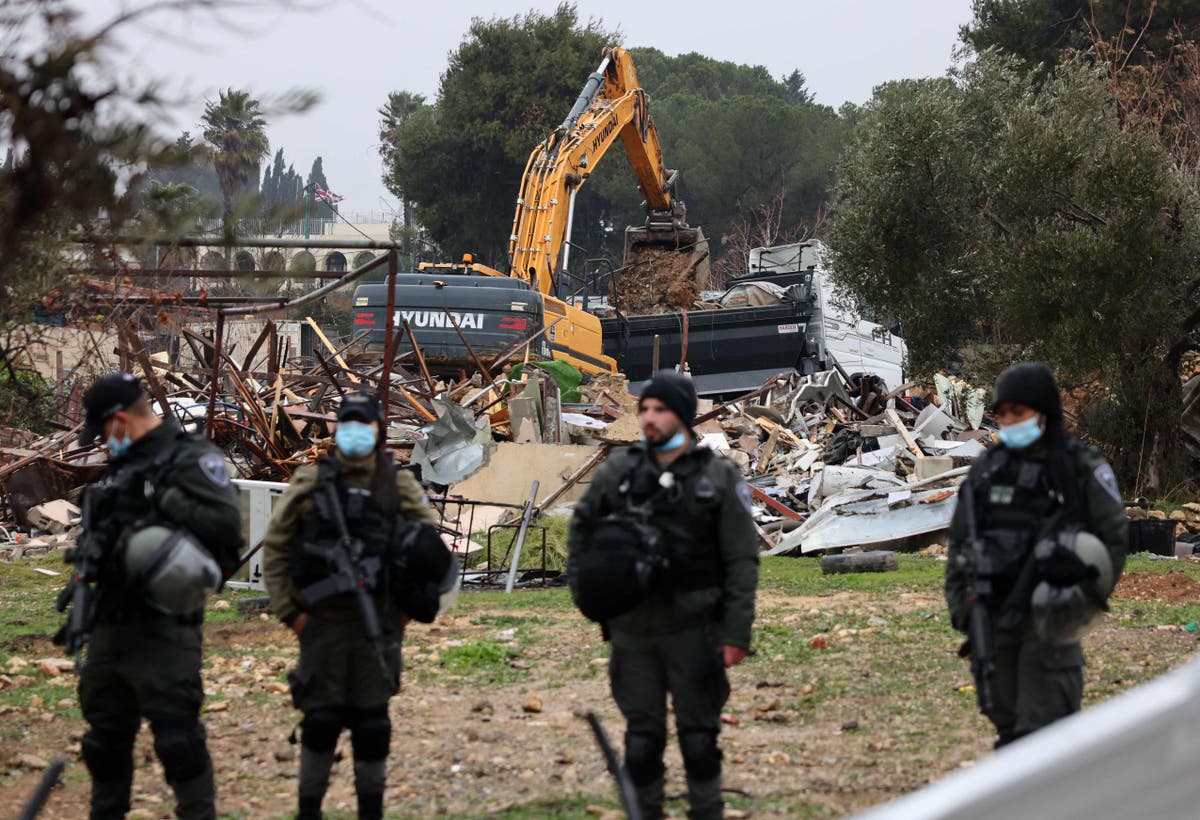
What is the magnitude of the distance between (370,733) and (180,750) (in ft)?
2.23

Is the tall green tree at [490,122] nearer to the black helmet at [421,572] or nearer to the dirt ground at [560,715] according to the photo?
the dirt ground at [560,715]

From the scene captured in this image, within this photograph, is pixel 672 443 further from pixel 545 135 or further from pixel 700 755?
pixel 545 135

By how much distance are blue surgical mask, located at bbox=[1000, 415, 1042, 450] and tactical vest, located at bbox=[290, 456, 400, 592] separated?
2.29 metres

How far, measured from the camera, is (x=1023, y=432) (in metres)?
5.39

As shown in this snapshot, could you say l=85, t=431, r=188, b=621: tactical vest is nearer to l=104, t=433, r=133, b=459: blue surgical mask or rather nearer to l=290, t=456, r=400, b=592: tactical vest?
l=104, t=433, r=133, b=459: blue surgical mask

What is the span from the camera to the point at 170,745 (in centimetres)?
532

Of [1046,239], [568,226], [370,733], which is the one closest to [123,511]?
[370,733]

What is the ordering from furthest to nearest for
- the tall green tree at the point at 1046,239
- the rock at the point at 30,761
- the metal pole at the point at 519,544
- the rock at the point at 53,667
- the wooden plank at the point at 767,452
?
1. the wooden plank at the point at 767,452
2. the tall green tree at the point at 1046,239
3. the metal pole at the point at 519,544
4. the rock at the point at 53,667
5. the rock at the point at 30,761

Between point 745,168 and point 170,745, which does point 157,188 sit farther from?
point 745,168

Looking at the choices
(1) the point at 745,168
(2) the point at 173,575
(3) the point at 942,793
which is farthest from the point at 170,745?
(1) the point at 745,168

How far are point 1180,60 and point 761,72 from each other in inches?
2779

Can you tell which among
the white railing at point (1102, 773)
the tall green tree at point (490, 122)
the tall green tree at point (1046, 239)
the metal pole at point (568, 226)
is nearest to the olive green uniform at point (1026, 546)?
the white railing at point (1102, 773)

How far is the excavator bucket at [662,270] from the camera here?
28.3 metres

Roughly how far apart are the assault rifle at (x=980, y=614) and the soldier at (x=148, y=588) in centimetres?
269
